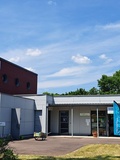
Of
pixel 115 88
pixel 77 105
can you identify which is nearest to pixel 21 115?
pixel 77 105

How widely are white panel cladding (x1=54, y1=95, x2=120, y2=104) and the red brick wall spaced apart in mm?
5140

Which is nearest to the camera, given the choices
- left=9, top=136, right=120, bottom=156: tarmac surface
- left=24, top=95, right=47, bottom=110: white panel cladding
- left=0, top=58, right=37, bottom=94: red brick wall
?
left=9, top=136, right=120, bottom=156: tarmac surface

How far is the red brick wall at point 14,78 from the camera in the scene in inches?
1171

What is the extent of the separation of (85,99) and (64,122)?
345 cm

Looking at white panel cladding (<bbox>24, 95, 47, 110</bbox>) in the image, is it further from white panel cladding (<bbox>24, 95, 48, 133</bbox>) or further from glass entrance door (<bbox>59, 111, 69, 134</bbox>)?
glass entrance door (<bbox>59, 111, 69, 134</bbox>)

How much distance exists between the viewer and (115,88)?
61.6 m

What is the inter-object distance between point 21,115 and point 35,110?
356 centimetres

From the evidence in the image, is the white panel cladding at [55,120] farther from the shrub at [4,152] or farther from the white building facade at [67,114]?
the shrub at [4,152]

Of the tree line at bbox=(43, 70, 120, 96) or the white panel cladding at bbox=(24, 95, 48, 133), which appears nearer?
the white panel cladding at bbox=(24, 95, 48, 133)

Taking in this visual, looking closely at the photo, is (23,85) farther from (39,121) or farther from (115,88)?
(115,88)

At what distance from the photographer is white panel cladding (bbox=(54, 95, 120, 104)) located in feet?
93.3

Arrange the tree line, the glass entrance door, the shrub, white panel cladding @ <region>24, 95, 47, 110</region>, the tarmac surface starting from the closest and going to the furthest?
1. the shrub
2. the tarmac surface
3. white panel cladding @ <region>24, 95, 47, 110</region>
4. the glass entrance door
5. the tree line

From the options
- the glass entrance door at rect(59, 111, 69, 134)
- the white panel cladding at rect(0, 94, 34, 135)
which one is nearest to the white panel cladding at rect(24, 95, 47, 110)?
the white panel cladding at rect(0, 94, 34, 135)

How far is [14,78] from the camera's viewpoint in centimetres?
3234
